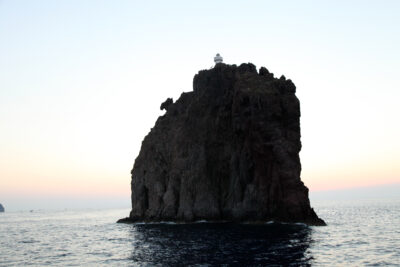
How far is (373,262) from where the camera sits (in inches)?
1401

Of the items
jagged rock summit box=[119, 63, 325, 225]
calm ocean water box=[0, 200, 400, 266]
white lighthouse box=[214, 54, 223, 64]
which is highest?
white lighthouse box=[214, 54, 223, 64]

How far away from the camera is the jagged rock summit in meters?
72.0

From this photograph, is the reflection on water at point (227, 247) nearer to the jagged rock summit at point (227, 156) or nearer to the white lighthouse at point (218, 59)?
the jagged rock summit at point (227, 156)

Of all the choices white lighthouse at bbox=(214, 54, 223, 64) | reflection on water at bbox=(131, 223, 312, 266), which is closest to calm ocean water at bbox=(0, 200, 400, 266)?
reflection on water at bbox=(131, 223, 312, 266)

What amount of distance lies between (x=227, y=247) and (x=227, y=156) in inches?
1504

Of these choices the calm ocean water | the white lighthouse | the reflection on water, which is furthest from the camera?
the white lighthouse

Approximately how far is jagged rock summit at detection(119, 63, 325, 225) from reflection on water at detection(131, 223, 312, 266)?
426 inches

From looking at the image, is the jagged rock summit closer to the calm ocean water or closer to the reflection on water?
the reflection on water

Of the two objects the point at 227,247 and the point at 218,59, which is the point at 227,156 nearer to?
the point at 218,59

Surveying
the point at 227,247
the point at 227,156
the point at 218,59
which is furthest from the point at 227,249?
the point at 218,59

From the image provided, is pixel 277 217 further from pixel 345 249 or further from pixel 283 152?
pixel 345 249

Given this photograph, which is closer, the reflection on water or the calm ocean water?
the calm ocean water

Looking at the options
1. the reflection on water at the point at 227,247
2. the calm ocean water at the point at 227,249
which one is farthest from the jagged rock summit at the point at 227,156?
the calm ocean water at the point at 227,249

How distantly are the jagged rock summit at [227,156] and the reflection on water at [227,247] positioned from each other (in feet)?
35.5
